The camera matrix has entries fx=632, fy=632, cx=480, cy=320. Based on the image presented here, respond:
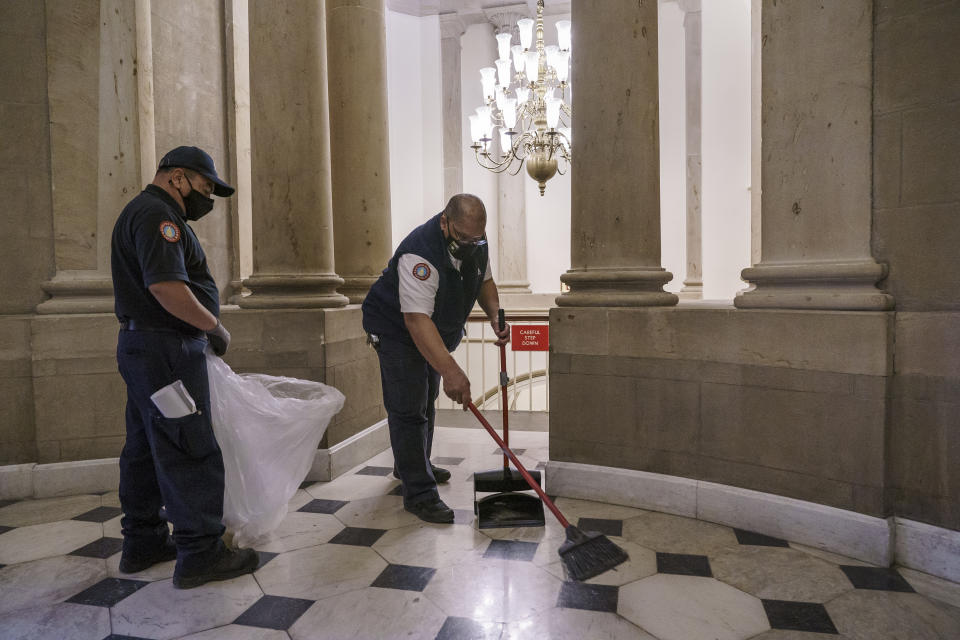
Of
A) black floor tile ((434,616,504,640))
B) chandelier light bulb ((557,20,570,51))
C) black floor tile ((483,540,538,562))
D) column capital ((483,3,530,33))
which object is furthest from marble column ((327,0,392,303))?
column capital ((483,3,530,33))

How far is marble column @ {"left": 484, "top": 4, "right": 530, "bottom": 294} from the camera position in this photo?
11.3 meters

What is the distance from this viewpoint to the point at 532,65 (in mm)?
6910

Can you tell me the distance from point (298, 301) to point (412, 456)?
1353 millimetres

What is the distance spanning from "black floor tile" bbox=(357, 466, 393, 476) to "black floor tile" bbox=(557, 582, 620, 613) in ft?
6.30

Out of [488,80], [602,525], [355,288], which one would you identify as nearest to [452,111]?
[488,80]

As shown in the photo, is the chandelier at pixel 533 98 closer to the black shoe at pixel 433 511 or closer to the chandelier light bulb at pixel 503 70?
the chandelier light bulb at pixel 503 70

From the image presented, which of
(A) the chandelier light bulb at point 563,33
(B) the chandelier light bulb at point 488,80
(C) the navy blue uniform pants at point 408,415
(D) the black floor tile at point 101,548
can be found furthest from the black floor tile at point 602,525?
(B) the chandelier light bulb at point 488,80

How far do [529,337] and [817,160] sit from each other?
203 centimetres

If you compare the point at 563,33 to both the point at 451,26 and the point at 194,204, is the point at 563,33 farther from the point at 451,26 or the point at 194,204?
the point at 451,26

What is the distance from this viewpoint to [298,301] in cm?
410

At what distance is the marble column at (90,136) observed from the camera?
3.86 meters

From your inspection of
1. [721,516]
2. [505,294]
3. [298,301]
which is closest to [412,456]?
[298,301]

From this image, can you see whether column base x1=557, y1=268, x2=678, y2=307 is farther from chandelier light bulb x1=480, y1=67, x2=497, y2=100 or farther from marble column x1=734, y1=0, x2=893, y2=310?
chandelier light bulb x1=480, y1=67, x2=497, y2=100

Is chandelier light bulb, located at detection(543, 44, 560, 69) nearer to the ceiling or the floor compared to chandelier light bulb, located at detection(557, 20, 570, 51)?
nearer to the floor
